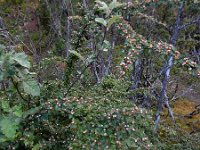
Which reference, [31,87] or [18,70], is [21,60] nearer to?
[18,70]

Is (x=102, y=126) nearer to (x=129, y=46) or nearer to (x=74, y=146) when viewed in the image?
(x=74, y=146)

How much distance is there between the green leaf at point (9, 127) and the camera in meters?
2.27

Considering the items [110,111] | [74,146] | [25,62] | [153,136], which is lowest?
[153,136]

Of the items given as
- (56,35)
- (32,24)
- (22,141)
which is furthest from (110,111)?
(32,24)

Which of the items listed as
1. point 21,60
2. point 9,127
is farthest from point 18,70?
point 9,127

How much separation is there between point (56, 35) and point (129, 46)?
358 cm

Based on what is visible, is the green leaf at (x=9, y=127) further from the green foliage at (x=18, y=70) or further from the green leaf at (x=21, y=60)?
the green leaf at (x=21, y=60)

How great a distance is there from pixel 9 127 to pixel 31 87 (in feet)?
0.94

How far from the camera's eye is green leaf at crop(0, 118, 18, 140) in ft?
7.45

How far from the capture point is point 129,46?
7.59 feet

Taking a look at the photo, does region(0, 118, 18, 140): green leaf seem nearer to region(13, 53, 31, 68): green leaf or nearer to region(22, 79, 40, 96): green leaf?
region(22, 79, 40, 96): green leaf

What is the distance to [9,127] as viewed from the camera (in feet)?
7.54

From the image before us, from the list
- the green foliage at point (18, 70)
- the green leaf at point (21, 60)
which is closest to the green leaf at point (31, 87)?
the green foliage at point (18, 70)

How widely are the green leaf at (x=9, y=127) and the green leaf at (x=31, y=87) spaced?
21 cm
